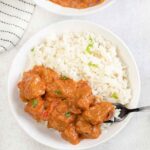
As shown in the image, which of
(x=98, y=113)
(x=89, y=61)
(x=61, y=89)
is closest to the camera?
(x=98, y=113)

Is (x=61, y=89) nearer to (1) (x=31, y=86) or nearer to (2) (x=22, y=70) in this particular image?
(1) (x=31, y=86)

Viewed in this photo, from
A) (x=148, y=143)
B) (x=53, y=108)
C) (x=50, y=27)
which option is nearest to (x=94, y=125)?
(x=53, y=108)

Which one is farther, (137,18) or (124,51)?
(137,18)

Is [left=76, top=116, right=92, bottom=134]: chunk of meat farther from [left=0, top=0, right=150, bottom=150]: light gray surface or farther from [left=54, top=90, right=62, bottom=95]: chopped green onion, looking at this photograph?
[left=0, top=0, right=150, bottom=150]: light gray surface

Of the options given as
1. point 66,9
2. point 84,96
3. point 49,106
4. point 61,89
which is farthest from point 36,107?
point 66,9

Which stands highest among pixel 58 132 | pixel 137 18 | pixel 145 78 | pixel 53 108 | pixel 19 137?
pixel 137 18

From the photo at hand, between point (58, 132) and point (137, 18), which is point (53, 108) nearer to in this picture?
point (58, 132)
